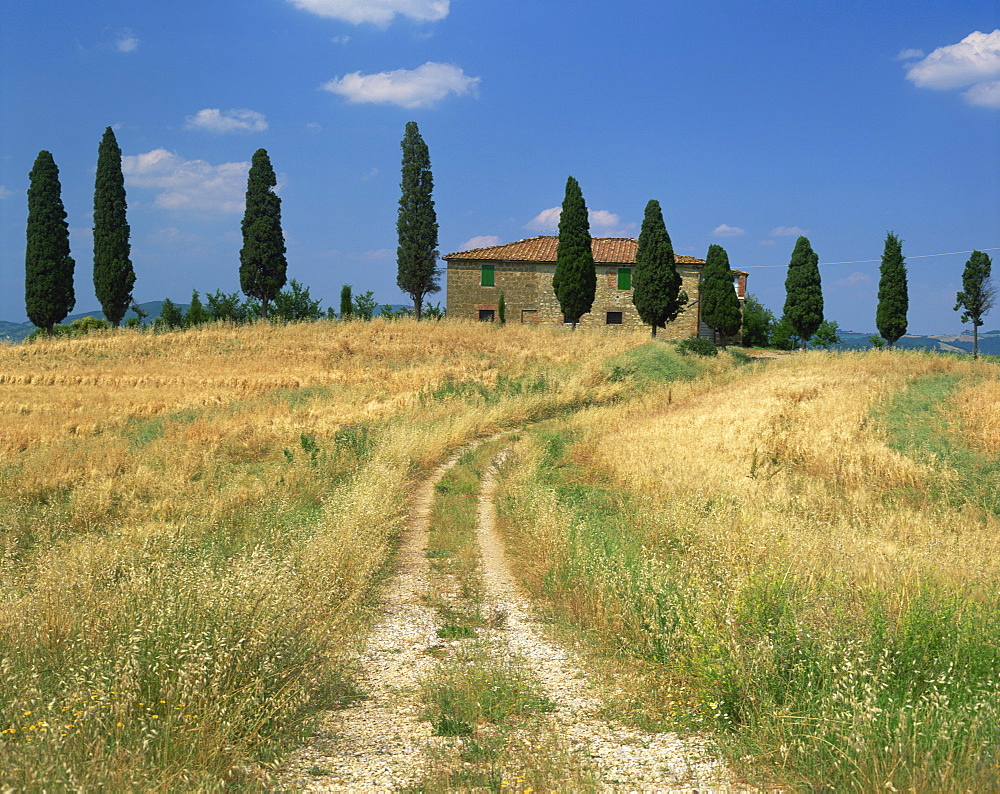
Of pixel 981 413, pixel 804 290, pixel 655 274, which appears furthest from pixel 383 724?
pixel 804 290

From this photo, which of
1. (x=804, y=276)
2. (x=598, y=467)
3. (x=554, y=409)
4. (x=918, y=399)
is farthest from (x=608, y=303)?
(x=598, y=467)

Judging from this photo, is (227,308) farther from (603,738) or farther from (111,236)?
(603,738)

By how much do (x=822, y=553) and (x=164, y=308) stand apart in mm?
50053

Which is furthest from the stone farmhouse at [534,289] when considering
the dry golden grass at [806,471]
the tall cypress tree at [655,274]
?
the dry golden grass at [806,471]

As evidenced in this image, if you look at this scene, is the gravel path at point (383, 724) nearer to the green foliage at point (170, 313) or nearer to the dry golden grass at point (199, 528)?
the dry golden grass at point (199, 528)

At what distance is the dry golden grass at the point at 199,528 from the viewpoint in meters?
3.77

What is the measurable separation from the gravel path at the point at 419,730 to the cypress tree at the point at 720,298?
42.7 m

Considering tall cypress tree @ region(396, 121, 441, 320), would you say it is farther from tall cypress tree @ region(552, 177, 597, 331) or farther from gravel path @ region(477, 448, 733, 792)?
gravel path @ region(477, 448, 733, 792)

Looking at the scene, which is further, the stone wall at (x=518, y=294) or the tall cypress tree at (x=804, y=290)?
the stone wall at (x=518, y=294)

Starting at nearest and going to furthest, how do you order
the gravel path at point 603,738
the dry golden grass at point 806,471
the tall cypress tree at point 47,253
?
1. the gravel path at point 603,738
2. the dry golden grass at point 806,471
3. the tall cypress tree at point 47,253

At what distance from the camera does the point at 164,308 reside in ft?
160

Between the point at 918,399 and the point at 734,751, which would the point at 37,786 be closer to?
the point at 734,751

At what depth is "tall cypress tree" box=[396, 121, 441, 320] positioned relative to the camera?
151ft

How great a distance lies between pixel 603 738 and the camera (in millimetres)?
4371
